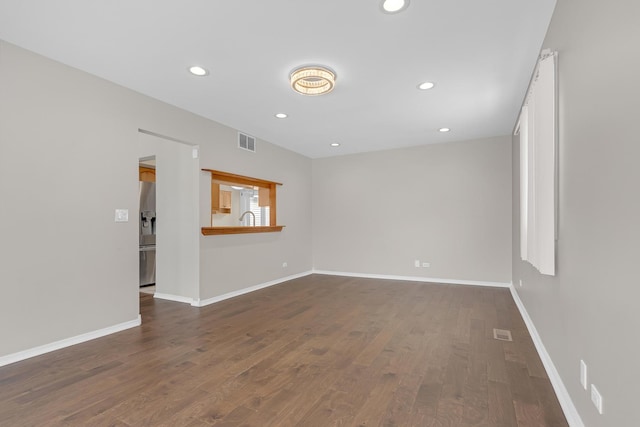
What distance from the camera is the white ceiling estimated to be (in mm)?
2051

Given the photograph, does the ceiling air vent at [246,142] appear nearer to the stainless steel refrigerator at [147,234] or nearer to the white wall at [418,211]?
the white wall at [418,211]

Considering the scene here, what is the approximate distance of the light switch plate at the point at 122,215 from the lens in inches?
125

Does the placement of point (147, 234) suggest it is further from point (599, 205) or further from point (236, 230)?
point (599, 205)

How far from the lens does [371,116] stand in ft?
13.5

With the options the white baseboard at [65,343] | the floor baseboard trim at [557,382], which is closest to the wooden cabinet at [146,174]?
the white baseboard at [65,343]

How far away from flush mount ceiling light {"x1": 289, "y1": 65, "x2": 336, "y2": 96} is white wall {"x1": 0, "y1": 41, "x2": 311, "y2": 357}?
70.7 inches

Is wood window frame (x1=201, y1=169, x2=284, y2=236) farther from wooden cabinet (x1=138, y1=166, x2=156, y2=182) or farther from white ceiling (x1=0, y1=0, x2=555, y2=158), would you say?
wooden cabinet (x1=138, y1=166, x2=156, y2=182)

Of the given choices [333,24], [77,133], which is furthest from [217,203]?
[333,24]

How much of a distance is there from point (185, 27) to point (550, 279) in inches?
130

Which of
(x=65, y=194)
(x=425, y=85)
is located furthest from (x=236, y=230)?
(x=425, y=85)

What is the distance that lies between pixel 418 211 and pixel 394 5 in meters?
4.20

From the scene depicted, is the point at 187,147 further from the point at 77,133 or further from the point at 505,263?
the point at 505,263

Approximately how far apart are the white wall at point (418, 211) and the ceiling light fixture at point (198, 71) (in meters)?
3.91

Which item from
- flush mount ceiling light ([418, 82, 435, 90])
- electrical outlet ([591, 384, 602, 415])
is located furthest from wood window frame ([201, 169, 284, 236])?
electrical outlet ([591, 384, 602, 415])
